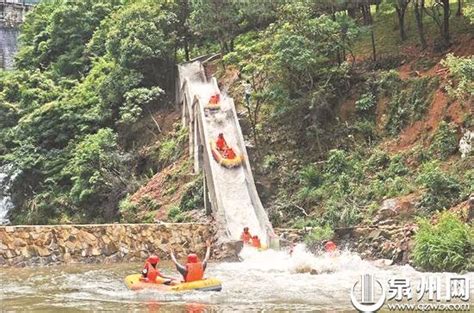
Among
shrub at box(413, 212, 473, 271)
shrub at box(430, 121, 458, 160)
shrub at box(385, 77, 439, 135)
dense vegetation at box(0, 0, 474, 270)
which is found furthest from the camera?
shrub at box(385, 77, 439, 135)

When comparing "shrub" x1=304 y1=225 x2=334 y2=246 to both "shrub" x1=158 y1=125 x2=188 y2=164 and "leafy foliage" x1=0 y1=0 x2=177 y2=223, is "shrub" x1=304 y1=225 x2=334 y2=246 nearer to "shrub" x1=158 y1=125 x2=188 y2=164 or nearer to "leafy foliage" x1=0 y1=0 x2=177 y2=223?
"leafy foliage" x1=0 y1=0 x2=177 y2=223

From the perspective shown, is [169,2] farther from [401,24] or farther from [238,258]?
[238,258]

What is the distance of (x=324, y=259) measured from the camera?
1588 cm

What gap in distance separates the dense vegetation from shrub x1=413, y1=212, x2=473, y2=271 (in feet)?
0.26

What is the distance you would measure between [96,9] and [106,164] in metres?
14.2

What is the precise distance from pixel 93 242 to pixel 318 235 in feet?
19.2

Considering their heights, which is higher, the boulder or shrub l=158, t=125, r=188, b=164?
shrub l=158, t=125, r=188, b=164

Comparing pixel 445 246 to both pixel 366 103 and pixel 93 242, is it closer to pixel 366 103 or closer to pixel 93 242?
pixel 93 242

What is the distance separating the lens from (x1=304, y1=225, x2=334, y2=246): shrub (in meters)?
18.0

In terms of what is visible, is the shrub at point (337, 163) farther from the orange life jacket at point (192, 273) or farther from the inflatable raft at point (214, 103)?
the orange life jacket at point (192, 273)

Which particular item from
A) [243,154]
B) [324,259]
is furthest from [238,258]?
[243,154]

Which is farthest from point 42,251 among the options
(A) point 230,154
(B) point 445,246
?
(B) point 445,246

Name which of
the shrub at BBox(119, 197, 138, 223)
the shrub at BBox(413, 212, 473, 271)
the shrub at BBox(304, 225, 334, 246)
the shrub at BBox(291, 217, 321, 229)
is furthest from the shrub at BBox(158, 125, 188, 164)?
the shrub at BBox(413, 212, 473, 271)

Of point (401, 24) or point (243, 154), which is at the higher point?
point (401, 24)
